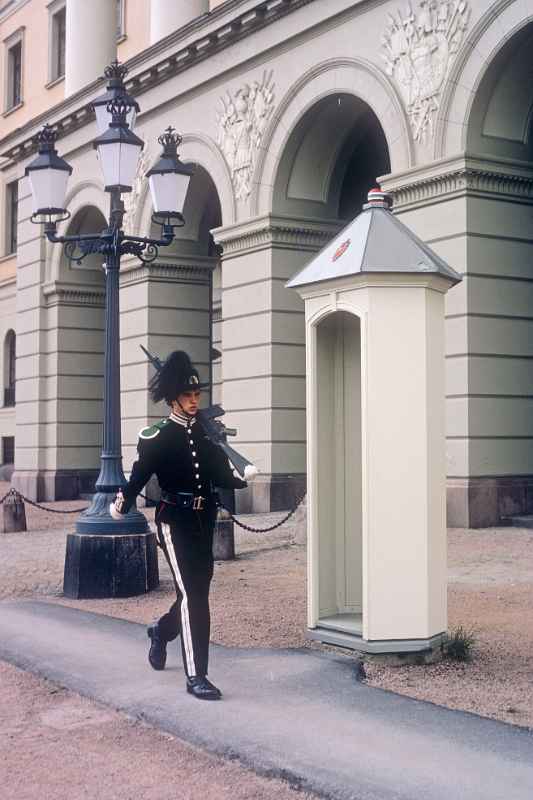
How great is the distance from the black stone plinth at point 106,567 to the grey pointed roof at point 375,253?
3.97 metres

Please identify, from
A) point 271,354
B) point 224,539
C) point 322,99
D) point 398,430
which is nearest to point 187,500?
point 398,430

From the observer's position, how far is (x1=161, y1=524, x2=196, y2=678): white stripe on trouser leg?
6.82 m

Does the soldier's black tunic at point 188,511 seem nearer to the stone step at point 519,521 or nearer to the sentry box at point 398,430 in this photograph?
the sentry box at point 398,430

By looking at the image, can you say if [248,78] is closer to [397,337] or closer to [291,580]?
[291,580]

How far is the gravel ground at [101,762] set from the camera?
522 cm

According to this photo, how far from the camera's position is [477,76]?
1550 centimetres

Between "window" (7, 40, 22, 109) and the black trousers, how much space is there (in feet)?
91.9

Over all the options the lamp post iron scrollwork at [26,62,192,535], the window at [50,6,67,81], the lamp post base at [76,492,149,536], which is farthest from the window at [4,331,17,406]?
the lamp post base at [76,492,149,536]

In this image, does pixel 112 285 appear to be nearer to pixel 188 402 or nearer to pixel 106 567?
pixel 106 567

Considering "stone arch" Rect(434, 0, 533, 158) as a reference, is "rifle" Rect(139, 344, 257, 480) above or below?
below

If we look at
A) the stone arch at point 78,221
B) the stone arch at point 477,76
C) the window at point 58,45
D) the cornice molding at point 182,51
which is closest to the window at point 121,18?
the cornice molding at point 182,51

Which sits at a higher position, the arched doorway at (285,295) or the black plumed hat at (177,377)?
the arched doorway at (285,295)

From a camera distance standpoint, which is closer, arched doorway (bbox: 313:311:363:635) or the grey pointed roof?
the grey pointed roof

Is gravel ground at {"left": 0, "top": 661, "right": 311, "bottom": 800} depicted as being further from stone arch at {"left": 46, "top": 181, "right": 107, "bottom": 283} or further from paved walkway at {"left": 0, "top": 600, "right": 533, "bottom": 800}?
stone arch at {"left": 46, "top": 181, "right": 107, "bottom": 283}
